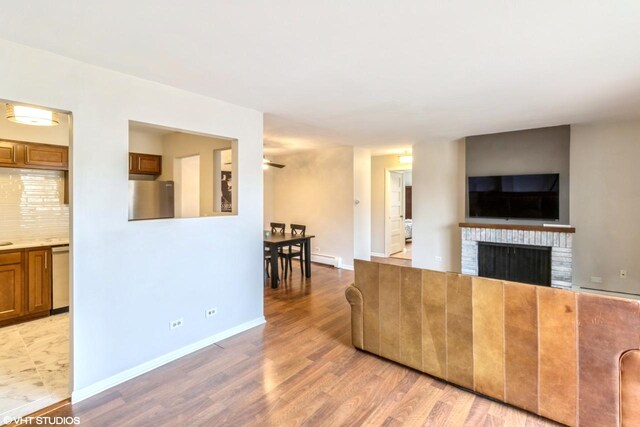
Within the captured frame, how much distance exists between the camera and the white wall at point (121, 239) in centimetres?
224

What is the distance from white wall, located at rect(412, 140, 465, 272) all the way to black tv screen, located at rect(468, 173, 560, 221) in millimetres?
342

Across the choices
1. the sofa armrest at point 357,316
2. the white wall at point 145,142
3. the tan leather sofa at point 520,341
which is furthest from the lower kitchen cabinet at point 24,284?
the tan leather sofa at point 520,341

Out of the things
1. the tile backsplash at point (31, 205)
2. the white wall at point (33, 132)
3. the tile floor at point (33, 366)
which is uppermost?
the white wall at point (33, 132)

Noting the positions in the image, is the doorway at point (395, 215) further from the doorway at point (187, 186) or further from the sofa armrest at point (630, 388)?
the sofa armrest at point (630, 388)

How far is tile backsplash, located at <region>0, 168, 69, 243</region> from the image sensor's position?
3.76 metres

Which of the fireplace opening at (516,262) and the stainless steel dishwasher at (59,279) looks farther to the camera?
the fireplace opening at (516,262)

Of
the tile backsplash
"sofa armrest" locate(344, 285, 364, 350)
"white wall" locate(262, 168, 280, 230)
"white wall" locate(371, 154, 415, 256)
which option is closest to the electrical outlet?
"sofa armrest" locate(344, 285, 364, 350)

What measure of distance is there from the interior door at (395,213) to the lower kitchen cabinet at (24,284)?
20.7ft

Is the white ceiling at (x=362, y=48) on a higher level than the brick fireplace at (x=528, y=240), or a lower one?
higher

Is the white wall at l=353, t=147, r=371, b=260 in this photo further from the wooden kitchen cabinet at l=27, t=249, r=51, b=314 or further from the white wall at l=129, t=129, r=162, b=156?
the wooden kitchen cabinet at l=27, t=249, r=51, b=314

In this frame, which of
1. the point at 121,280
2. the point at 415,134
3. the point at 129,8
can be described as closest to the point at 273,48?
the point at 129,8

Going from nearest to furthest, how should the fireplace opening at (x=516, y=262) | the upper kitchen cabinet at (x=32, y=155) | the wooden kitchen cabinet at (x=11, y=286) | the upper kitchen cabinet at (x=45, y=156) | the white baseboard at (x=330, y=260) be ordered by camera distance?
the wooden kitchen cabinet at (x=11, y=286) < the upper kitchen cabinet at (x=32, y=155) < the upper kitchen cabinet at (x=45, y=156) < the fireplace opening at (x=516, y=262) < the white baseboard at (x=330, y=260)

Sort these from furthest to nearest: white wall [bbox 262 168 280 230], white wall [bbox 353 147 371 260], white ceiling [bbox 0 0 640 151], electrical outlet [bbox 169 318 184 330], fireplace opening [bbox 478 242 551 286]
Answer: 1. white wall [bbox 262 168 280 230]
2. white wall [bbox 353 147 371 260]
3. fireplace opening [bbox 478 242 551 286]
4. electrical outlet [bbox 169 318 184 330]
5. white ceiling [bbox 0 0 640 151]

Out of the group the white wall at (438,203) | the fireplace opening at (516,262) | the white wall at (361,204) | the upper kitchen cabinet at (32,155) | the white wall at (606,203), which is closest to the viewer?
the upper kitchen cabinet at (32,155)
